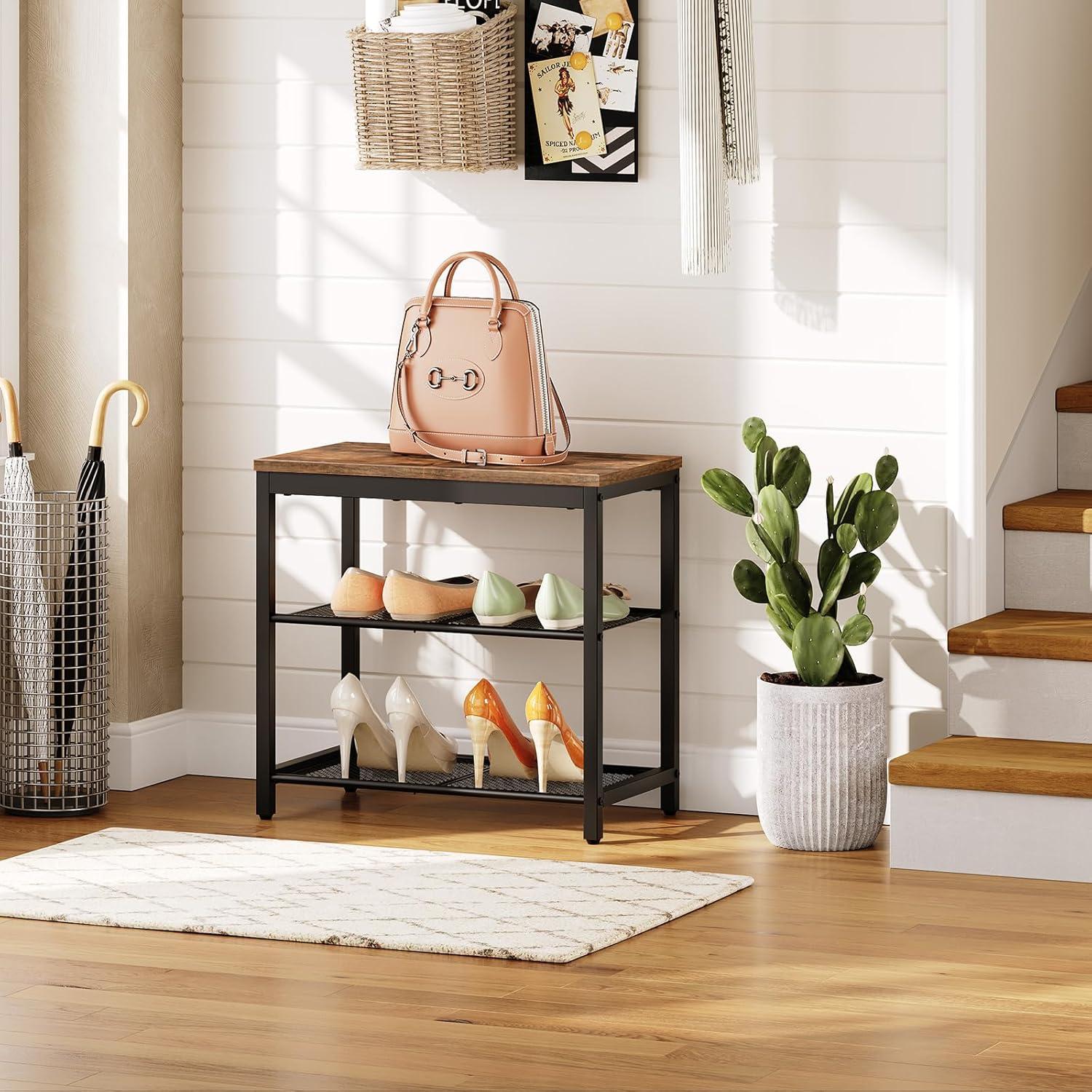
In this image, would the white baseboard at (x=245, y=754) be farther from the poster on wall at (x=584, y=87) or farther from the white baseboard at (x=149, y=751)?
the poster on wall at (x=584, y=87)

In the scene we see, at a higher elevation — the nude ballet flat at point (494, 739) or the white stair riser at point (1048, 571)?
the white stair riser at point (1048, 571)

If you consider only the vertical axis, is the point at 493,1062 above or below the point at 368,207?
below

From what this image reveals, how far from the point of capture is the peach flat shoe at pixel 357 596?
3.89 m

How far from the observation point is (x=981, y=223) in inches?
149

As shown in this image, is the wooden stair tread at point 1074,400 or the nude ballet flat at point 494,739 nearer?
the nude ballet flat at point 494,739

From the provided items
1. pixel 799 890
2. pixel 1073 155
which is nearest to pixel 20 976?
pixel 799 890

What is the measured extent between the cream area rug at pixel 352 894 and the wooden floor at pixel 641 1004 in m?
0.04

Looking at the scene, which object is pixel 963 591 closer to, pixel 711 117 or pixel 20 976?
pixel 711 117

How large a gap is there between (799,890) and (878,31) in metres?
1.62

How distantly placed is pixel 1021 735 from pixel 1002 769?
30cm

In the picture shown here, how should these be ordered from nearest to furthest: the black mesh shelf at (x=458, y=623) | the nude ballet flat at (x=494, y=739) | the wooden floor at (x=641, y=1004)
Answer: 1. the wooden floor at (x=641, y=1004)
2. the black mesh shelf at (x=458, y=623)
3. the nude ballet flat at (x=494, y=739)

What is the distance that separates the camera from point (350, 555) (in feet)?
13.7

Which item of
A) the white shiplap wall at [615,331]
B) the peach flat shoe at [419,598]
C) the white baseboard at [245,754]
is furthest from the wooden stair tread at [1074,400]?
the peach flat shoe at [419,598]

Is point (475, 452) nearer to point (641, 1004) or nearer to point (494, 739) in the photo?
point (494, 739)
